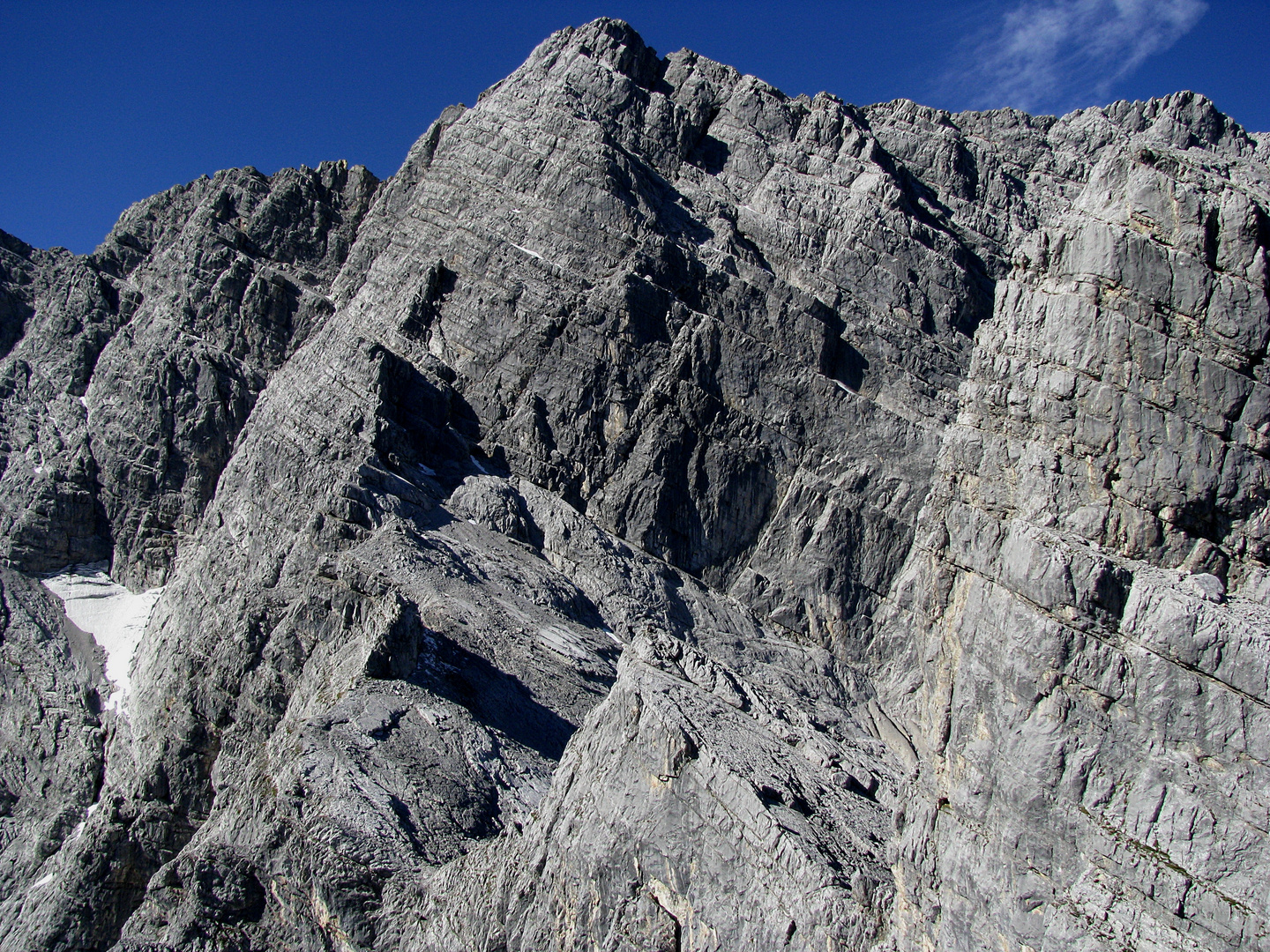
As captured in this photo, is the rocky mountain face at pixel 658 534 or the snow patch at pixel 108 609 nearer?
the rocky mountain face at pixel 658 534

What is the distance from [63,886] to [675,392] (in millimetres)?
39758

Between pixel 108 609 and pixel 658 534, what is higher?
pixel 658 534

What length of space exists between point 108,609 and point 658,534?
110 ft

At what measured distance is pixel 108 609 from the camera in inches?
2430

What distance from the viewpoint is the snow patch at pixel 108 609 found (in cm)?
5852

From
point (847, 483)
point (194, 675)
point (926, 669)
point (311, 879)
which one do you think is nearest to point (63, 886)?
point (194, 675)

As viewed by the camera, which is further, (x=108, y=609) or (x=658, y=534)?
(x=108, y=609)

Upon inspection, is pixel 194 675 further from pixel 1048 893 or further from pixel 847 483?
pixel 1048 893

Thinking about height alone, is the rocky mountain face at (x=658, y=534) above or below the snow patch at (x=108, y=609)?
above

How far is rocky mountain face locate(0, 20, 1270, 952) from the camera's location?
51.3 feet

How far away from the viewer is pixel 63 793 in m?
50.9

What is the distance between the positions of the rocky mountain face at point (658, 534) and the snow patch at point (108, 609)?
Answer: 102 cm

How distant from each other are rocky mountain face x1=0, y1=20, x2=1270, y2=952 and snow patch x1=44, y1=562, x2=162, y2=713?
102cm

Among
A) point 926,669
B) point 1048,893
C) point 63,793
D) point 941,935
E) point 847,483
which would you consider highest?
point 847,483
